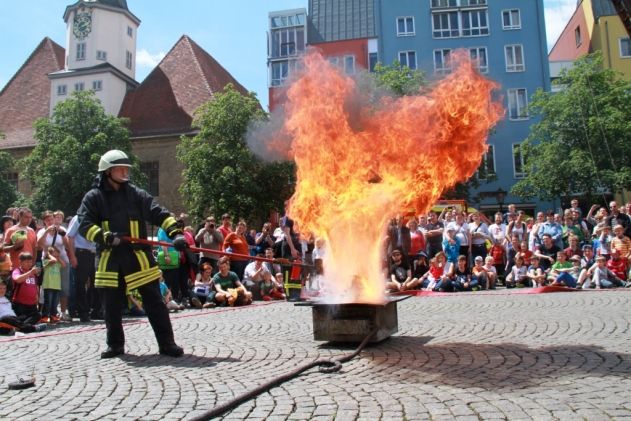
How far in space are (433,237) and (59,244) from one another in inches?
353

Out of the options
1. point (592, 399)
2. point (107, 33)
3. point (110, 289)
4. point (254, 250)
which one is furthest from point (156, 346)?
point (107, 33)

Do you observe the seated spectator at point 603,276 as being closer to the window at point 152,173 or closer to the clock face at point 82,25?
the window at point 152,173

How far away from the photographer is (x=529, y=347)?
19.4ft

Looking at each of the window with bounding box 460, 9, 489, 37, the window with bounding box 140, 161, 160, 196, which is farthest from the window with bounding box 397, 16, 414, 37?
the window with bounding box 140, 161, 160, 196

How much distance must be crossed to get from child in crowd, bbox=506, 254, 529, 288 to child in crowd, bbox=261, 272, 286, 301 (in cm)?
574

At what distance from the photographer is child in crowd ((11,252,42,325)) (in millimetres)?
9211

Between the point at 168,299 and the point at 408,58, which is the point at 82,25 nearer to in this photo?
the point at 408,58

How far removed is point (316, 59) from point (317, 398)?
487 centimetres

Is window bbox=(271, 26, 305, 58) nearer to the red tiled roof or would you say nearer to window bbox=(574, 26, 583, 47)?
the red tiled roof

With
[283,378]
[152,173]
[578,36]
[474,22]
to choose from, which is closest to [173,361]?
[283,378]

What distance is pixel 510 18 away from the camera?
1671 inches

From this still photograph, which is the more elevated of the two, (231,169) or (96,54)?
(96,54)

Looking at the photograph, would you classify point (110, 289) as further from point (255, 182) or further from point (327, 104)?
point (255, 182)

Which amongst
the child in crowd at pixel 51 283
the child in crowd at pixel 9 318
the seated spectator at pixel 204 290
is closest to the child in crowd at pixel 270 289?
the seated spectator at pixel 204 290
